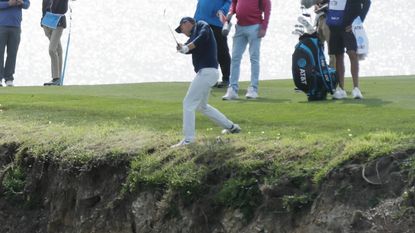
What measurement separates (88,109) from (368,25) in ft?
87.2

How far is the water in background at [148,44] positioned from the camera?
37500 millimetres

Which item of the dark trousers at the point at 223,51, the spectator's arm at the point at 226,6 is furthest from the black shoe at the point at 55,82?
the spectator's arm at the point at 226,6

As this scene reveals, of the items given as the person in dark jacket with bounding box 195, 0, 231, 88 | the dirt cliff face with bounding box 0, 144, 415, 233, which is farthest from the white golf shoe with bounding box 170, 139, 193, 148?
the person in dark jacket with bounding box 195, 0, 231, 88

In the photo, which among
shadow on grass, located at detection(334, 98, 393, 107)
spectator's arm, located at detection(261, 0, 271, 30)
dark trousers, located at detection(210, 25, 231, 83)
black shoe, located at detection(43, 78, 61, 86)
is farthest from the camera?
black shoe, located at detection(43, 78, 61, 86)

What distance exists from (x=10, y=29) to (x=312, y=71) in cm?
761

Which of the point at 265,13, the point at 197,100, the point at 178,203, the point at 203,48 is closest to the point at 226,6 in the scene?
the point at 265,13

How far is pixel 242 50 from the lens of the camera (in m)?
16.3

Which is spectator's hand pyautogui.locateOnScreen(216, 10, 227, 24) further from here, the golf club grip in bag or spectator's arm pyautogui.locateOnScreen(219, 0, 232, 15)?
the golf club grip in bag

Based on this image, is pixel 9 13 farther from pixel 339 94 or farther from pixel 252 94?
pixel 339 94

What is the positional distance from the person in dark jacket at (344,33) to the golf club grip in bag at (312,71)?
0.54 ft

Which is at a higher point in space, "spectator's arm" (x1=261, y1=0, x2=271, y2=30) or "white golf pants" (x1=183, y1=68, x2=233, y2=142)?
"spectator's arm" (x1=261, y1=0, x2=271, y2=30)

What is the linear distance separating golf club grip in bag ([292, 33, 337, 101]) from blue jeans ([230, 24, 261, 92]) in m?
0.63

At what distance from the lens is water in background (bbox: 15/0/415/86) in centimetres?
3750

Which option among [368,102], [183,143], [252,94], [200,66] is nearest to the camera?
[183,143]
